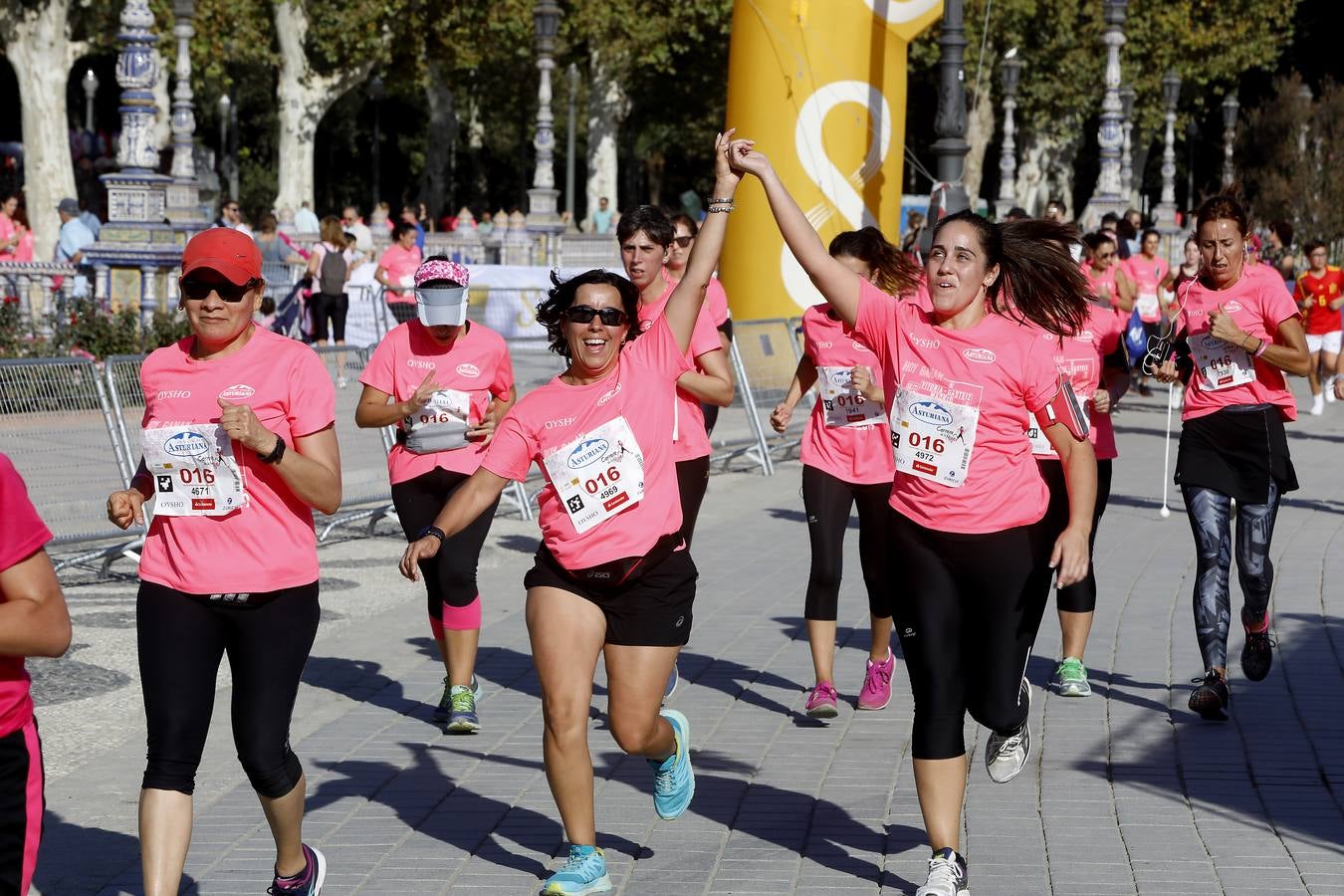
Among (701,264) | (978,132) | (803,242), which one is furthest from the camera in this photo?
(978,132)

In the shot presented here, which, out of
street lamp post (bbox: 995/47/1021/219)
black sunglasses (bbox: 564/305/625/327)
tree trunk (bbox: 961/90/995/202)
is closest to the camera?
black sunglasses (bbox: 564/305/625/327)

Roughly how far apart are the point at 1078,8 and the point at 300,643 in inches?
2144

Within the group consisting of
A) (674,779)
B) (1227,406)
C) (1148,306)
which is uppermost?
(1227,406)

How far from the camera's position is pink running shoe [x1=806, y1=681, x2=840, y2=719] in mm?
7672

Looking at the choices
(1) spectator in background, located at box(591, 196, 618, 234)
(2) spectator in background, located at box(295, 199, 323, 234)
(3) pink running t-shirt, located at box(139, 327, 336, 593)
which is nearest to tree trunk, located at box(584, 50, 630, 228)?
(1) spectator in background, located at box(591, 196, 618, 234)

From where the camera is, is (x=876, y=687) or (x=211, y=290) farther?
(x=876, y=687)

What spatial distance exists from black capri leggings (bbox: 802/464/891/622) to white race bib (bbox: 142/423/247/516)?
328 centimetres

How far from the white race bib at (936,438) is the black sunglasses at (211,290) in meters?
1.84

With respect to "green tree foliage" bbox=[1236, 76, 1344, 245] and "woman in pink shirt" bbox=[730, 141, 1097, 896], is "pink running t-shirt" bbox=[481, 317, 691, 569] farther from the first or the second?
"green tree foliage" bbox=[1236, 76, 1344, 245]

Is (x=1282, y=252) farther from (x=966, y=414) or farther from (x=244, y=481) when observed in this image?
(x=244, y=481)

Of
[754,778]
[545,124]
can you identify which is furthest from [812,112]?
[545,124]

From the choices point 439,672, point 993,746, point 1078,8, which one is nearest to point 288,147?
point 1078,8

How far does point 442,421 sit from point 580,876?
104 inches

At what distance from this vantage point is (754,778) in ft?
22.4
